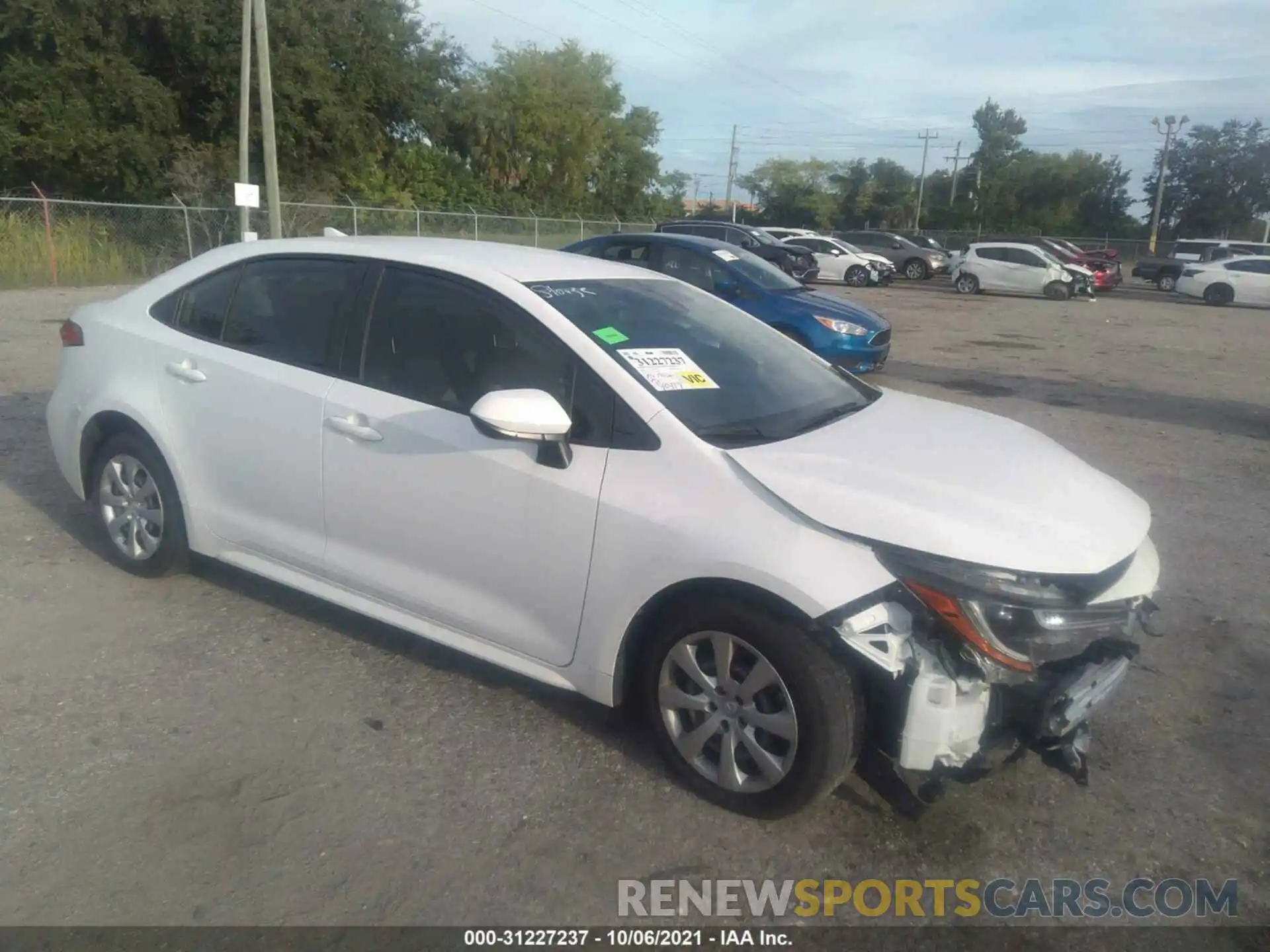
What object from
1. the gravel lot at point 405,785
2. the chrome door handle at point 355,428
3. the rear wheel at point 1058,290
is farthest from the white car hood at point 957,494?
the rear wheel at point 1058,290

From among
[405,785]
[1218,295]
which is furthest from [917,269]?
[405,785]

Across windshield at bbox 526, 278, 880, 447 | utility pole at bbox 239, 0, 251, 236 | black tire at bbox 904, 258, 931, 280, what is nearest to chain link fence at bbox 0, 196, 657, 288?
utility pole at bbox 239, 0, 251, 236

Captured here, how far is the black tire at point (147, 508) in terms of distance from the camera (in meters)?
4.75

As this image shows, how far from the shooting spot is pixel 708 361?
4.02 metres

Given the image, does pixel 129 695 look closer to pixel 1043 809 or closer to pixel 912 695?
pixel 912 695

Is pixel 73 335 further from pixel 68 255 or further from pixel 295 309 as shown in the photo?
pixel 68 255

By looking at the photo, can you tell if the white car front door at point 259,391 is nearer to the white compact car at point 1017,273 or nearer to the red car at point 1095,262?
the white compact car at point 1017,273

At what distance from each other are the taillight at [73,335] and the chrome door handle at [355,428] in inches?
→ 76.0

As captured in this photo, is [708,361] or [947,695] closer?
[947,695]

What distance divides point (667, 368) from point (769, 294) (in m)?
7.89

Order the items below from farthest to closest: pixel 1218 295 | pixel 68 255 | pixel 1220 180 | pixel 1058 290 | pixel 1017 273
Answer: pixel 1220 180 → pixel 1218 295 → pixel 1017 273 → pixel 1058 290 → pixel 68 255

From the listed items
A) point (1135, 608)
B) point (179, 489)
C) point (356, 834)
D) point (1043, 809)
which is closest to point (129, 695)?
point (179, 489)

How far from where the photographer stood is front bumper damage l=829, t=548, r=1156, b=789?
2.97 metres

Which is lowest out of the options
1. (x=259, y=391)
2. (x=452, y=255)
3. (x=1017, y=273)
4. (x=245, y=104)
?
(x=1017, y=273)
